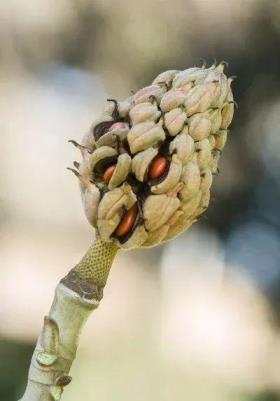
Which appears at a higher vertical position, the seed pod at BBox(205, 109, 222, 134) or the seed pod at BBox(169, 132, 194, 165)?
the seed pod at BBox(205, 109, 222, 134)

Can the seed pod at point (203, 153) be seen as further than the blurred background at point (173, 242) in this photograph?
No

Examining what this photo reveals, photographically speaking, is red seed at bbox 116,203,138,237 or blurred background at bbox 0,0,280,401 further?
blurred background at bbox 0,0,280,401

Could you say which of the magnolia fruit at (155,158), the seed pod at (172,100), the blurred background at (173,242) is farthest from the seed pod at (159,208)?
the blurred background at (173,242)

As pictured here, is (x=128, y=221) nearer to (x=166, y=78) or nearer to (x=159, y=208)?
(x=159, y=208)

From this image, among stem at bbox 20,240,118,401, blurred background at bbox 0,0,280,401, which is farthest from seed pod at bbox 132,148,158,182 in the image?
blurred background at bbox 0,0,280,401

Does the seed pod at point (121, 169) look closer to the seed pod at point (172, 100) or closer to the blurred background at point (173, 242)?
the seed pod at point (172, 100)

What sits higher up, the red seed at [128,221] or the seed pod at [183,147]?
the seed pod at [183,147]

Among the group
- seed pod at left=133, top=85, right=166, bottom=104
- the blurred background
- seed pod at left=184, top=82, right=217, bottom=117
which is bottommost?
the blurred background

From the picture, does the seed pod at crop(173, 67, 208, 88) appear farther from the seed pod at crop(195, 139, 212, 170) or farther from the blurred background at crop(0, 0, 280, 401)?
the blurred background at crop(0, 0, 280, 401)

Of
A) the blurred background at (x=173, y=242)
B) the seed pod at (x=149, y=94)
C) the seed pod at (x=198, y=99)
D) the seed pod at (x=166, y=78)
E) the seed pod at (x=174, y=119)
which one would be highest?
the seed pod at (x=166, y=78)
